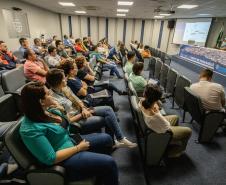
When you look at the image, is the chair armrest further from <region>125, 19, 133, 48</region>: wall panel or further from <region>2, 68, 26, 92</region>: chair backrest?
<region>125, 19, 133, 48</region>: wall panel

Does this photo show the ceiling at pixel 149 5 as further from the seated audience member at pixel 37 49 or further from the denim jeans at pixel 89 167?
the denim jeans at pixel 89 167

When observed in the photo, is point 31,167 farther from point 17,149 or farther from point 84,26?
point 84,26

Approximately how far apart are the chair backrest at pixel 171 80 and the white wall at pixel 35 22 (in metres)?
5.76

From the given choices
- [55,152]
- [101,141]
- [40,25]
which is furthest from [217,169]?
[40,25]

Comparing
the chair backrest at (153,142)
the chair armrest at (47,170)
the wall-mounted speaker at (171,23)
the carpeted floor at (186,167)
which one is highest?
the wall-mounted speaker at (171,23)

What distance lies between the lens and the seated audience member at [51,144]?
39.7 inches

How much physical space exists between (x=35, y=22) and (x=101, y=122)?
26.3 ft

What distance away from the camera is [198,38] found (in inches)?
375

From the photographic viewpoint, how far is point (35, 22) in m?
7.76

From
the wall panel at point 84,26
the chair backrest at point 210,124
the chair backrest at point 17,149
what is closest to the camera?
the chair backrest at point 17,149

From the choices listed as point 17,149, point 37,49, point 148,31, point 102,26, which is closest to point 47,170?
point 17,149

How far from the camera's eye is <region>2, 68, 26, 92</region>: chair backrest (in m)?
2.25

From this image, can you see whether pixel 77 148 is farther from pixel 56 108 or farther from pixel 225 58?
pixel 225 58

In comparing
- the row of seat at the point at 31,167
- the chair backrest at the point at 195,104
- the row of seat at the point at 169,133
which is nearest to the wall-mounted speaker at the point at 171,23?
the row of seat at the point at 169,133
